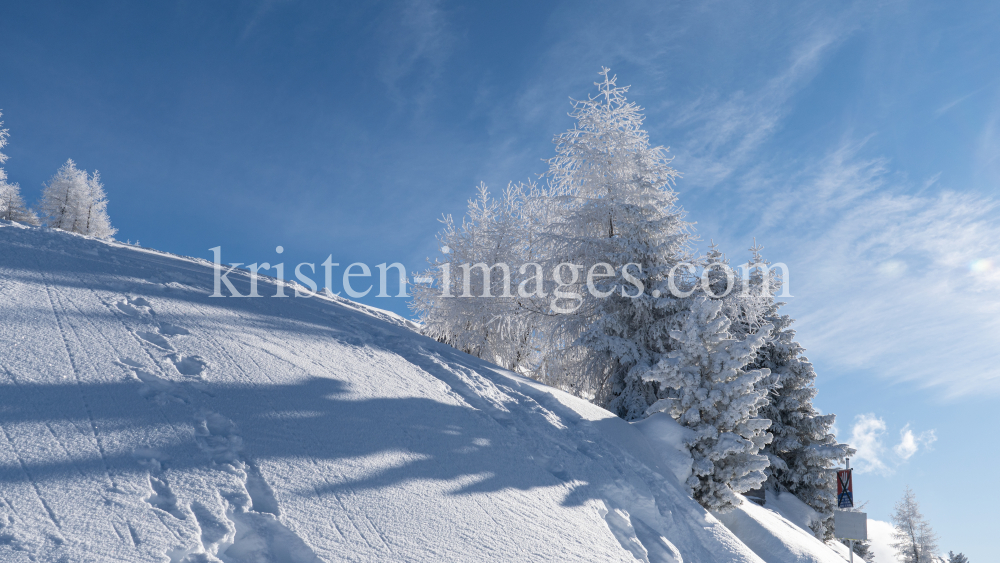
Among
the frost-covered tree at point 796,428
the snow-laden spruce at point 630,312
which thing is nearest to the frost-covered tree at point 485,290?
the snow-laden spruce at point 630,312

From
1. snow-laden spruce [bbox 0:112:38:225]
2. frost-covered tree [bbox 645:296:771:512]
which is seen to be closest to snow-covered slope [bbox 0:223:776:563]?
frost-covered tree [bbox 645:296:771:512]

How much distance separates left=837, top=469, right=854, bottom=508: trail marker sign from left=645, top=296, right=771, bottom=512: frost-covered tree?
4.49 metres

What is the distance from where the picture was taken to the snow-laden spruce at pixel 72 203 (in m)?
34.5

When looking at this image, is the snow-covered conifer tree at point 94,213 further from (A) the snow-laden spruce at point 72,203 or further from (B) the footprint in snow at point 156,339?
(B) the footprint in snow at point 156,339

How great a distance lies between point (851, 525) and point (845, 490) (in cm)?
145

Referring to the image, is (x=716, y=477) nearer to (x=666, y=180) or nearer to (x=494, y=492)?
(x=494, y=492)

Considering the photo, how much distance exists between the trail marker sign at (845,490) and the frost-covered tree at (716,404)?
14.7ft

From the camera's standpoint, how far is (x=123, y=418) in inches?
176

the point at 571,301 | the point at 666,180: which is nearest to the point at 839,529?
the point at 571,301

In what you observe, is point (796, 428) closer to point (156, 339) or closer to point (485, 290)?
point (485, 290)

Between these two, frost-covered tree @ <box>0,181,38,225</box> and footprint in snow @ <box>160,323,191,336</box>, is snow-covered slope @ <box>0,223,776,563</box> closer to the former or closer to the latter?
footprint in snow @ <box>160,323,191,336</box>

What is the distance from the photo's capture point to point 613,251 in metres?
13.4

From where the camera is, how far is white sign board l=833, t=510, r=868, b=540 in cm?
1019

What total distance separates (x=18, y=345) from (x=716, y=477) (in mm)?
9057
